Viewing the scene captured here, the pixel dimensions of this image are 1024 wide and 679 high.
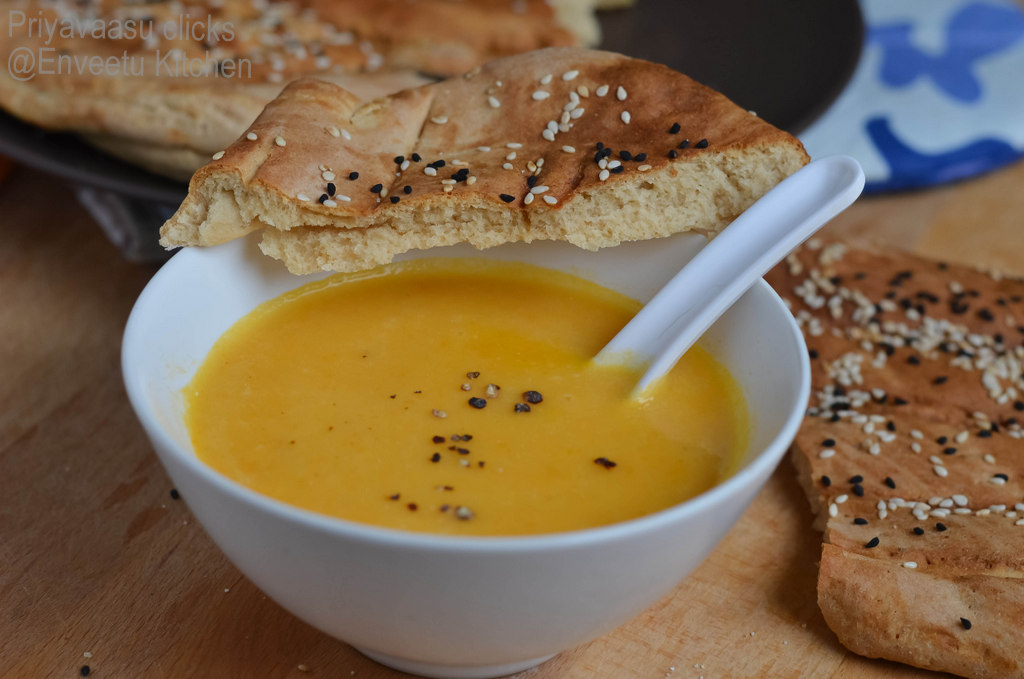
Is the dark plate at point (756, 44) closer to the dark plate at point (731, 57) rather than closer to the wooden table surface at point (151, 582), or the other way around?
the dark plate at point (731, 57)

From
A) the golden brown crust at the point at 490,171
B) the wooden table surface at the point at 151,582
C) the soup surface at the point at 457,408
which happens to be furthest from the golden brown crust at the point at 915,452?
the golden brown crust at the point at 490,171

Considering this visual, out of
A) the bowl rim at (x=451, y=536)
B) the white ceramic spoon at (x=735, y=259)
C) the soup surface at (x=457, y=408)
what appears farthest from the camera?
the white ceramic spoon at (x=735, y=259)

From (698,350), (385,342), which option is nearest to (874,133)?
(698,350)

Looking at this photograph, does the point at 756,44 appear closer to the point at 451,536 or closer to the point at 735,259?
the point at 735,259

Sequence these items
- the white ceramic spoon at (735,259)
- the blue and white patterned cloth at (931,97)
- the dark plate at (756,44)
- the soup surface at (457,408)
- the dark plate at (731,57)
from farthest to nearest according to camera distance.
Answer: the blue and white patterned cloth at (931,97) → the dark plate at (756,44) → the dark plate at (731,57) → the white ceramic spoon at (735,259) → the soup surface at (457,408)

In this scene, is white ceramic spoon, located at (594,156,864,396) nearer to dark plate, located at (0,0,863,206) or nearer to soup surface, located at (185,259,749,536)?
soup surface, located at (185,259,749,536)

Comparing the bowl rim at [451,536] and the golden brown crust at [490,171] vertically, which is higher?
the golden brown crust at [490,171]

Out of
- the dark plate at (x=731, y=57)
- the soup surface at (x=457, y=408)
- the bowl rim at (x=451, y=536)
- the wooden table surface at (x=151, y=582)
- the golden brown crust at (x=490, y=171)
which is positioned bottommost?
the wooden table surface at (x=151, y=582)

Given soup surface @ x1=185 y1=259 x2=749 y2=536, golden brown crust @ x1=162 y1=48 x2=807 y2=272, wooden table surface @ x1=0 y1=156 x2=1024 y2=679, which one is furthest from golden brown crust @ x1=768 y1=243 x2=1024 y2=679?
golden brown crust @ x1=162 y1=48 x2=807 y2=272
